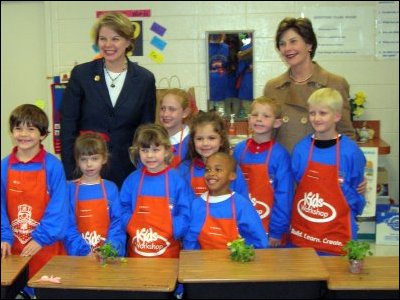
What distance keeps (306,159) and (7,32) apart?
3.57m

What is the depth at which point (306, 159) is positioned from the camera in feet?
8.27

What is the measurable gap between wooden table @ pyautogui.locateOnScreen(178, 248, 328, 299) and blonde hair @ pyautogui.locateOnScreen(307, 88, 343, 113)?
92cm

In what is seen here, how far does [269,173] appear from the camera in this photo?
8.57 feet

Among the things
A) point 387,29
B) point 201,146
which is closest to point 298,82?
point 201,146

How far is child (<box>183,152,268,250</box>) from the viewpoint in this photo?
2320 millimetres

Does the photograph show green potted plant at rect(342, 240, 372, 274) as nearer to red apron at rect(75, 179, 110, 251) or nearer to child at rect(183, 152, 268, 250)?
child at rect(183, 152, 268, 250)

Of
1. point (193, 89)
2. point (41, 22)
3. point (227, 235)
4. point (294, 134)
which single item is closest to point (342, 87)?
point (294, 134)

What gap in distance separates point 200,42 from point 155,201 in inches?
104

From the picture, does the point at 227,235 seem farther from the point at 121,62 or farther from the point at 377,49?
the point at 377,49

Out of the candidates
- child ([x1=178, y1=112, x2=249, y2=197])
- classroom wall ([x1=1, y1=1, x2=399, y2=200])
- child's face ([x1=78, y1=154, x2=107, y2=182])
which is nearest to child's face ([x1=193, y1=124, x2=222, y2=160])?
child ([x1=178, y1=112, x2=249, y2=197])

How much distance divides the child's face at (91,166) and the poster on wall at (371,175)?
2391 mm

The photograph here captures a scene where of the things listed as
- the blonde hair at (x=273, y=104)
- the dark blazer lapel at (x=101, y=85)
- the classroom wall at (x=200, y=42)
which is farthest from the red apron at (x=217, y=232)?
the classroom wall at (x=200, y=42)

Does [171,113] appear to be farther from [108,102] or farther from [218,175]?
[218,175]

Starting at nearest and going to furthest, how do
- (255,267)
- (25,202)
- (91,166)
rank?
(255,267)
(25,202)
(91,166)
